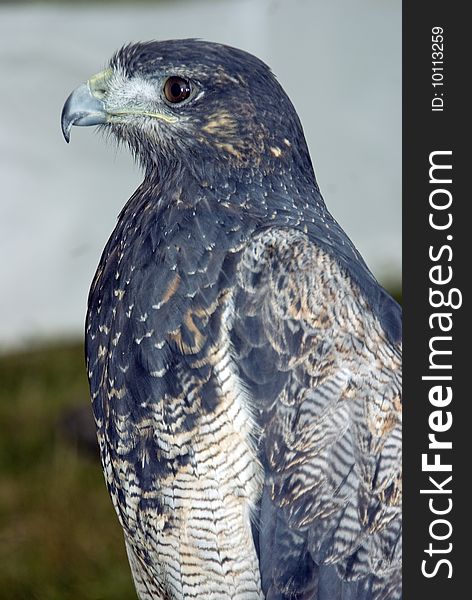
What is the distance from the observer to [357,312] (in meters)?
3.26

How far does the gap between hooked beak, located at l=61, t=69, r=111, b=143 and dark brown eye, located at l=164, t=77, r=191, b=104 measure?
0.63 feet

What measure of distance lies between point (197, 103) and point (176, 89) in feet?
0.24

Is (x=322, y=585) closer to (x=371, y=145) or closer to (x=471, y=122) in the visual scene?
(x=471, y=122)

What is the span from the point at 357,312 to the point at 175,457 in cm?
64

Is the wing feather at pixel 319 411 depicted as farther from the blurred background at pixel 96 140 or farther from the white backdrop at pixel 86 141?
the white backdrop at pixel 86 141

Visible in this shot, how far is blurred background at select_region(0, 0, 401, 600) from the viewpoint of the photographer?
791 centimetres

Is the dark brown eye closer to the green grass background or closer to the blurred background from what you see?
the green grass background

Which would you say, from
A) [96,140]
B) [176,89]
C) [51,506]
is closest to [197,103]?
[176,89]

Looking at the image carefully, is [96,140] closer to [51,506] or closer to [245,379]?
[51,506]

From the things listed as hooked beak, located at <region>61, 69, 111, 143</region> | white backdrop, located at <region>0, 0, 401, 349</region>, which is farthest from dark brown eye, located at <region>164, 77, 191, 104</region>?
white backdrop, located at <region>0, 0, 401, 349</region>

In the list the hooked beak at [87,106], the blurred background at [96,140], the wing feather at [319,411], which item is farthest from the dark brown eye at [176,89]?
the blurred background at [96,140]

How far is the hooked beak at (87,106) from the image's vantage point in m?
3.51

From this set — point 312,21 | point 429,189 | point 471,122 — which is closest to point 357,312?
point 429,189

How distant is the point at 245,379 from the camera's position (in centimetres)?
327
